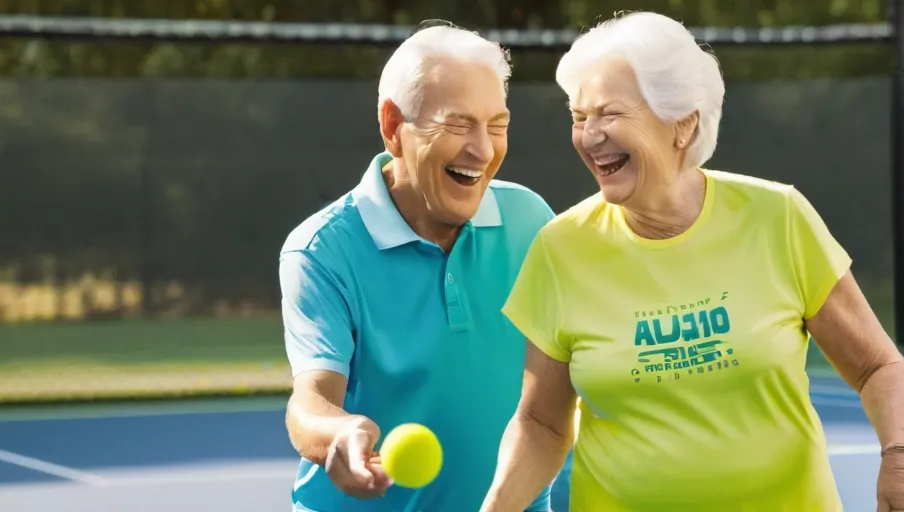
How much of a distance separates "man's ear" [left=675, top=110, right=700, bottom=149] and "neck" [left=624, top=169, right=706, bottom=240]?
7cm

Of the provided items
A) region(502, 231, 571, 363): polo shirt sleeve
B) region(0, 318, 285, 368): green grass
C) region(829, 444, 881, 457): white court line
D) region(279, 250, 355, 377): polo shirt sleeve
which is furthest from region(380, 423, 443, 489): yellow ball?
region(0, 318, 285, 368): green grass

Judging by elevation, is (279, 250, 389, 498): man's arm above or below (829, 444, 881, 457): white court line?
above

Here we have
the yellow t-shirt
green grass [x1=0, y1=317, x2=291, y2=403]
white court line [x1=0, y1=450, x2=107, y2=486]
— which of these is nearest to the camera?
the yellow t-shirt

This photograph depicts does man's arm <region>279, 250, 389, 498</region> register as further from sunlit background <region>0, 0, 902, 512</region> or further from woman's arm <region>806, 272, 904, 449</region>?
sunlit background <region>0, 0, 902, 512</region>

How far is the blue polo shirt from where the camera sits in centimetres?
314

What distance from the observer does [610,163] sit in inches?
108

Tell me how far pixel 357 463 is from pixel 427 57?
0.95 metres

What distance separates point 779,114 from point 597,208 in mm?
11563

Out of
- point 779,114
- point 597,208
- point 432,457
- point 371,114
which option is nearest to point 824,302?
point 597,208

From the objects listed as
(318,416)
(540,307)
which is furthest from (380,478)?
(540,307)

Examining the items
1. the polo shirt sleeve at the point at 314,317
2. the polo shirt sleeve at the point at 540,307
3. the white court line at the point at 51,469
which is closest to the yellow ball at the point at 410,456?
the polo shirt sleeve at the point at 540,307

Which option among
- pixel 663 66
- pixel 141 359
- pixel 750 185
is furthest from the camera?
pixel 141 359

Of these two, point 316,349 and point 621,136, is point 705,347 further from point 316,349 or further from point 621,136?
point 316,349

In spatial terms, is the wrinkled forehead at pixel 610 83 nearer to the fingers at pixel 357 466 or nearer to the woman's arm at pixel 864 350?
the woman's arm at pixel 864 350
